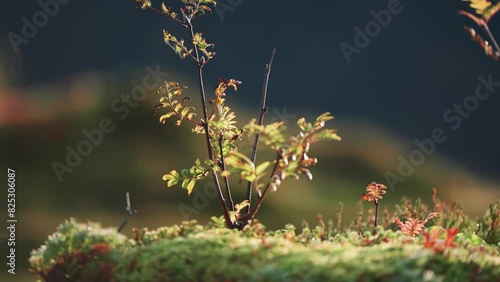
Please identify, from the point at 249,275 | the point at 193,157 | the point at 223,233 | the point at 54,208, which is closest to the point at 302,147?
the point at 223,233

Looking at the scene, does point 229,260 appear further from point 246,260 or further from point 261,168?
point 261,168

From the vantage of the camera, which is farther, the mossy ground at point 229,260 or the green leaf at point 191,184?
the green leaf at point 191,184

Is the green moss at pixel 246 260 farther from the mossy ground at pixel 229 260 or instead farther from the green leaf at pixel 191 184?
the green leaf at pixel 191 184

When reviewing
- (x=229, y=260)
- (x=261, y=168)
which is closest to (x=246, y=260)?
(x=229, y=260)

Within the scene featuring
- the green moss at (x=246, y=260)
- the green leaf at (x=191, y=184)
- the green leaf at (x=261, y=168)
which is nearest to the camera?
the green moss at (x=246, y=260)

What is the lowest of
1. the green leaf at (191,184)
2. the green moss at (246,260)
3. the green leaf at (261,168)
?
the green moss at (246,260)

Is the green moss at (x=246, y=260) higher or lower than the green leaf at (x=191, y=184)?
lower

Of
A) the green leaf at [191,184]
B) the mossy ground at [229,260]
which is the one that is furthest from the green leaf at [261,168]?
the green leaf at [191,184]

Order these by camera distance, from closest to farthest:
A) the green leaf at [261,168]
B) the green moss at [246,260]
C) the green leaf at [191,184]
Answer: the green moss at [246,260], the green leaf at [261,168], the green leaf at [191,184]
